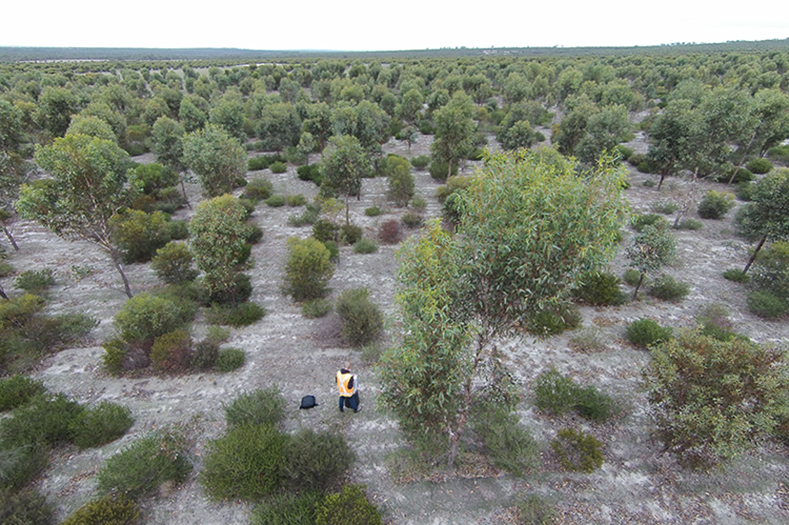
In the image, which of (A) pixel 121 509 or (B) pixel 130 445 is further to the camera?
(B) pixel 130 445

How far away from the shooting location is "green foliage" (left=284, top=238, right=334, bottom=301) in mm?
15477

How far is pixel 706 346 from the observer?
7.91 metres

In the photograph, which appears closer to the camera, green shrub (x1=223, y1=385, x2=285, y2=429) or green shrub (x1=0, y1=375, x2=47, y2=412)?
green shrub (x1=223, y1=385, x2=285, y2=429)

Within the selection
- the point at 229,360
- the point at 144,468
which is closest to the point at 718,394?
the point at 144,468

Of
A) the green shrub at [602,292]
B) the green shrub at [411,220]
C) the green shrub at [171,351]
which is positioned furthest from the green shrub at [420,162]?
the green shrub at [171,351]

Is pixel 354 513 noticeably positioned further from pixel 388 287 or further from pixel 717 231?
pixel 717 231

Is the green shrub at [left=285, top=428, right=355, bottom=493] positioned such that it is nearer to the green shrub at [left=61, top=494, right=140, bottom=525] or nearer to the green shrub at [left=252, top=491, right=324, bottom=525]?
the green shrub at [left=252, top=491, right=324, bottom=525]

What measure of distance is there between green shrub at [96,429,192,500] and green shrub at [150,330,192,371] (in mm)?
3161

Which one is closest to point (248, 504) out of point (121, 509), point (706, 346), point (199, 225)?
point (121, 509)

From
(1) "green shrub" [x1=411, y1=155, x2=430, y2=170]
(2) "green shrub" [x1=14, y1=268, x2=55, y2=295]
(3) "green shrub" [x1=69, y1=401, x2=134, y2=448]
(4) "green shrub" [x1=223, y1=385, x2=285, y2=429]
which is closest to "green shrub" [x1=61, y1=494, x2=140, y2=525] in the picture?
(3) "green shrub" [x1=69, y1=401, x2=134, y2=448]

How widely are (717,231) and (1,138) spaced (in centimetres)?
4823

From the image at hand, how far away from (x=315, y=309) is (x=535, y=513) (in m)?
10.5

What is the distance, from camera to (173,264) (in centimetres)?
1683

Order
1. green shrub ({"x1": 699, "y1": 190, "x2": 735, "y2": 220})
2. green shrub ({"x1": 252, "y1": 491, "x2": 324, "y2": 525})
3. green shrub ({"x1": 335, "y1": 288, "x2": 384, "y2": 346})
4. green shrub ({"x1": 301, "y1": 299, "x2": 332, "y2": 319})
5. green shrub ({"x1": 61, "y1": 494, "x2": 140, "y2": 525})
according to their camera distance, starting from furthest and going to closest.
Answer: green shrub ({"x1": 699, "y1": 190, "x2": 735, "y2": 220})
green shrub ({"x1": 301, "y1": 299, "x2": 332, "y2": 319})
green shrub ({"x1": 335, "y1": 288, "x2": 384, "y2": 346})
green shrub ({"x1": 252, "y1": 491, "x2": 324, "y2": 525})
green shrub ({"x1": 61, "y1": 494, "x2": 140, "y2": 525})
